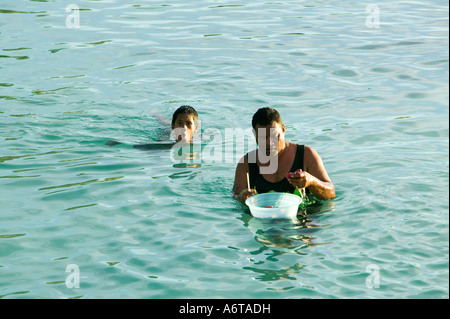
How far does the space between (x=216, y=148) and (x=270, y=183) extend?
8.28ft

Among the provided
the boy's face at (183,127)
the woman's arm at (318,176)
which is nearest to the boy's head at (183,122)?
the boy's face at (183,127)

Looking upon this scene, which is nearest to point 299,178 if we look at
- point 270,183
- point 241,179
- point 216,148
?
point 270,183

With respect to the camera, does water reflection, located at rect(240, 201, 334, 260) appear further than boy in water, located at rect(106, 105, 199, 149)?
No

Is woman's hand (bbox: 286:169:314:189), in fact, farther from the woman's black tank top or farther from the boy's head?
the boy's head

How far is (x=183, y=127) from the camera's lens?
9492 millimetres

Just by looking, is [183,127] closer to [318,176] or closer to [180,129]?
[180,129]

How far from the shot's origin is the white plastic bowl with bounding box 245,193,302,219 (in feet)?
20.6

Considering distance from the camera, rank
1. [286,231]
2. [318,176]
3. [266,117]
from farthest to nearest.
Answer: [318,176]
[266,117]
[286,231]

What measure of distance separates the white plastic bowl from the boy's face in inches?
125

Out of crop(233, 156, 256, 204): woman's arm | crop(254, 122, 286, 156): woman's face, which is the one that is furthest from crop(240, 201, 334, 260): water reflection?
crop(254, 122, 286, 156): woman's face

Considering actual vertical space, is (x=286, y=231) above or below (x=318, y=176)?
below

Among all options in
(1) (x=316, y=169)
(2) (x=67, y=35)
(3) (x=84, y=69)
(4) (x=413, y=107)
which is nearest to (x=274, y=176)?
(1) (x=316, y=169)

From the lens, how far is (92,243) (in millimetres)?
6320
